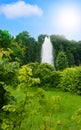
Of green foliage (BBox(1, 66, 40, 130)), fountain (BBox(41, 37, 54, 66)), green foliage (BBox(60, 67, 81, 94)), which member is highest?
fountain (BBox(41, 37, 54, 66))

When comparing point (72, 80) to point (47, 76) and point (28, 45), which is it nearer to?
point (47, 76)

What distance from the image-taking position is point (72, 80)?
2052 cm

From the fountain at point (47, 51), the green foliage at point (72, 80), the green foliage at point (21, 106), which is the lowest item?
the green foliage at point (72, 80)

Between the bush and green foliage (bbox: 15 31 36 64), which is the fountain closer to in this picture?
green foliage (bbox: 15 31 36 64)

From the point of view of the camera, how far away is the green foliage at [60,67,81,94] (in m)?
20.0

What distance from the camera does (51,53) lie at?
6184 cm

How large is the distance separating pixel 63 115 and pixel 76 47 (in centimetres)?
4782

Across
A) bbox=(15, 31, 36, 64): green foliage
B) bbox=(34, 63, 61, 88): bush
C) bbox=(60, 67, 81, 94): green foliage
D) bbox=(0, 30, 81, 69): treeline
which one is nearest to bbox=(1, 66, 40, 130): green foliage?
bbox=(60, 67, 81, 94): green foliage

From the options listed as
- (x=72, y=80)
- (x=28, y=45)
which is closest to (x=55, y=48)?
(x=28, y=45)

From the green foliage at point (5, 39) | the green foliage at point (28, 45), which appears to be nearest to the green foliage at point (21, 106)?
the green foliage at point (5, 39)

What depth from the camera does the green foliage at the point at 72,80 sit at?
20000mm

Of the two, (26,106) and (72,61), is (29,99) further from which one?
(72,61)

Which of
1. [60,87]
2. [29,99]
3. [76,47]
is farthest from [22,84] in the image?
[76,47]

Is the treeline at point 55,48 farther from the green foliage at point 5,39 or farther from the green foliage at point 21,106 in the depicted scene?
the green foliage at point 21,106
